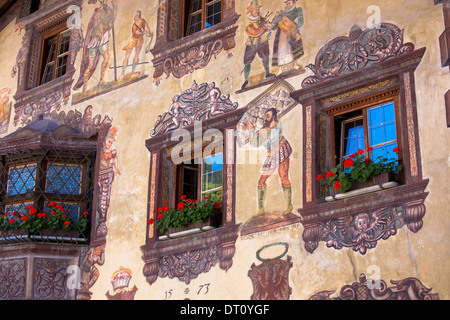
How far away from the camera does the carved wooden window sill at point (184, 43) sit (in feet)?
34.5

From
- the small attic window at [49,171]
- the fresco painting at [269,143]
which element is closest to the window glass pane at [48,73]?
the small attic window at [49,171]

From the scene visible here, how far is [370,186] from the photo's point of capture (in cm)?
814

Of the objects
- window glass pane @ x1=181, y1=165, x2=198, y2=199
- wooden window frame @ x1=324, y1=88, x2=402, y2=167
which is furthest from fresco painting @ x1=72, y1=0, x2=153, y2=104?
wooden window frame @ x1=324, y1=88, x2=402, y2=167

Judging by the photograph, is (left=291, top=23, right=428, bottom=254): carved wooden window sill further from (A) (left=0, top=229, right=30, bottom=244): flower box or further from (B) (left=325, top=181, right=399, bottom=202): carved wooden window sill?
(A) (left=0, top=229, right=30, bottom=244): flower box

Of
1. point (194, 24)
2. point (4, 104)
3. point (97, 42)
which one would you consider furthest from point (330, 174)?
point (4, 104)

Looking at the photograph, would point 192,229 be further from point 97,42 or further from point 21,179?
point 97,42

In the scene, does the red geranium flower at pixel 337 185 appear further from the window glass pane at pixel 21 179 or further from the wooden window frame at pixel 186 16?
the window glass pane at pixel 21 179

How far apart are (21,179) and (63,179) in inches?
25.1

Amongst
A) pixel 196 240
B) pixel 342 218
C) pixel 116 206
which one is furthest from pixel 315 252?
pixel 116 206

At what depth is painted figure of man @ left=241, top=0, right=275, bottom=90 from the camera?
390 inches
